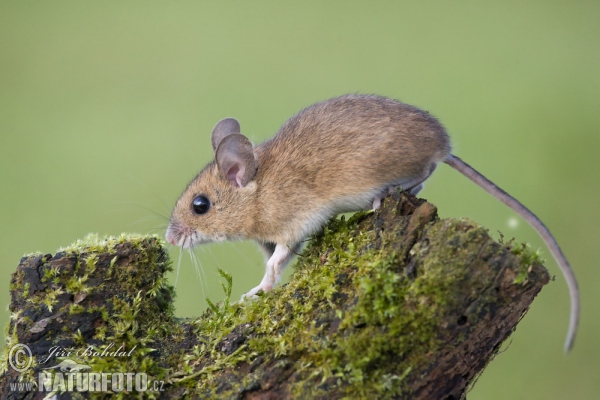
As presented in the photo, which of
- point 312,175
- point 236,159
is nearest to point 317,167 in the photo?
point 312,175

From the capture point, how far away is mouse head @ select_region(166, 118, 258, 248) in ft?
13.6

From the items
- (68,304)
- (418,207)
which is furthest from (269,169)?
(68,304)

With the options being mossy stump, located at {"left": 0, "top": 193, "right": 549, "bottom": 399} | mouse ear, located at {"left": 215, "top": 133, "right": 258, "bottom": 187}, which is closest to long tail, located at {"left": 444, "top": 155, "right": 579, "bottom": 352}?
mossy stump, located at {"left": 0, "top": 193, "right": 549, "bottom": 399}

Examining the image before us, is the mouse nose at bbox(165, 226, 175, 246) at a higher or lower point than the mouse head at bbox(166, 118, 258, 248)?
lower

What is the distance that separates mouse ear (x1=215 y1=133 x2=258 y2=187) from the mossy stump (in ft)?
3.00

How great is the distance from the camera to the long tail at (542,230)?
3.32 m

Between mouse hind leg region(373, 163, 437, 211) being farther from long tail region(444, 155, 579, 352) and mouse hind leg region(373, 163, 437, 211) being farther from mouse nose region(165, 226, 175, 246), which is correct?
mouse nose region(165, 226, 175, 246)

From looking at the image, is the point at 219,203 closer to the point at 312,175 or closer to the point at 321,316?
the point at 312,175

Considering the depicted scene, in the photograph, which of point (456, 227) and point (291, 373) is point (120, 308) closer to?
point (291, 373)

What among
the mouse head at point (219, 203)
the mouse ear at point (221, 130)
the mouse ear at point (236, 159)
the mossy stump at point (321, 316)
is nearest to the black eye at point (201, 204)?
the mouse head at point (219, 203)

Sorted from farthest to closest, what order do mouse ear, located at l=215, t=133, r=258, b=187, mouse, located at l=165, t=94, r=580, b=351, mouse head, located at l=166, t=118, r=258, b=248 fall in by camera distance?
1. mouse head, located at l=166, t=118, r=258, b=248
2. mouse ear, located at l=215, t=133, r=258, b=187
3. mouse, located at l=165, t=94, r=580, b=351

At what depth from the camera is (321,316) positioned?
2828 millimetres

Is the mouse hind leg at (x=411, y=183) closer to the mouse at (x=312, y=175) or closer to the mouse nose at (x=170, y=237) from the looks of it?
the mouse at (x=312, y=175)

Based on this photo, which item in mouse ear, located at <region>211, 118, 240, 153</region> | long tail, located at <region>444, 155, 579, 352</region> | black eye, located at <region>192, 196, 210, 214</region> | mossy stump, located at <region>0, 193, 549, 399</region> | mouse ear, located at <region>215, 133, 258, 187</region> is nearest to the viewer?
mossy stump, located at <region>0, 193, 549, 399</region>
